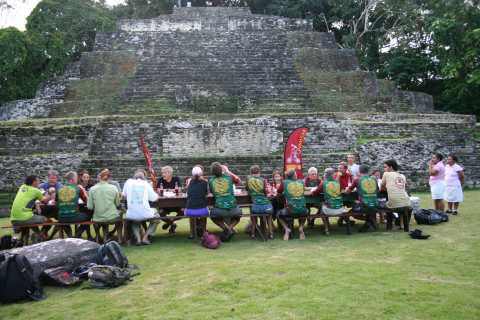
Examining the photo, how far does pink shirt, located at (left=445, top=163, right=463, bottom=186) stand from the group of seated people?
5.94 feet

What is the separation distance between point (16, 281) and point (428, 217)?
20.7 ft

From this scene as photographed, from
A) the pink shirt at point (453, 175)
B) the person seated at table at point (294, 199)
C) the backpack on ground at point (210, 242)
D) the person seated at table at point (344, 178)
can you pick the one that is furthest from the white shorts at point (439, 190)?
the backpack on ground at point (210, 242)

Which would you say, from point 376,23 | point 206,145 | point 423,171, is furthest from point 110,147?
point 376,23

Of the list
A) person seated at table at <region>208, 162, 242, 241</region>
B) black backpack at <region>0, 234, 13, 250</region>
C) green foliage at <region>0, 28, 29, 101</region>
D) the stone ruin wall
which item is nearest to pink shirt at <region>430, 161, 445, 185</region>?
the stone ruin wall

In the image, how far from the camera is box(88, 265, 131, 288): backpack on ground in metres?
4.69

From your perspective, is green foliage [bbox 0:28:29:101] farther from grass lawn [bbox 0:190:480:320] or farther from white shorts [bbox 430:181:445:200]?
white shorts [bbox 430:181:445:200]

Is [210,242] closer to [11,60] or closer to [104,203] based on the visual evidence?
[104,203]

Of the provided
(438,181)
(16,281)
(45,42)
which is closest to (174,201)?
(16,281)

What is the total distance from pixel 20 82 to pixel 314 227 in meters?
18.8

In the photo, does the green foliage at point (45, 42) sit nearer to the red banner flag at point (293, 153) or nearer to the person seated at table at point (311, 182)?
the red banner flag at point (293, 153)

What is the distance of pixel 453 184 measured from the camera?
855 centimetres

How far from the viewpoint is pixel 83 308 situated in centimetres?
407

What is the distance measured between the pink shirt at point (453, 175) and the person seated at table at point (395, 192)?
5.85 feet

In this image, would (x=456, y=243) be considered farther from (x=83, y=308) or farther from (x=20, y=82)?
(x=20, y=82)
